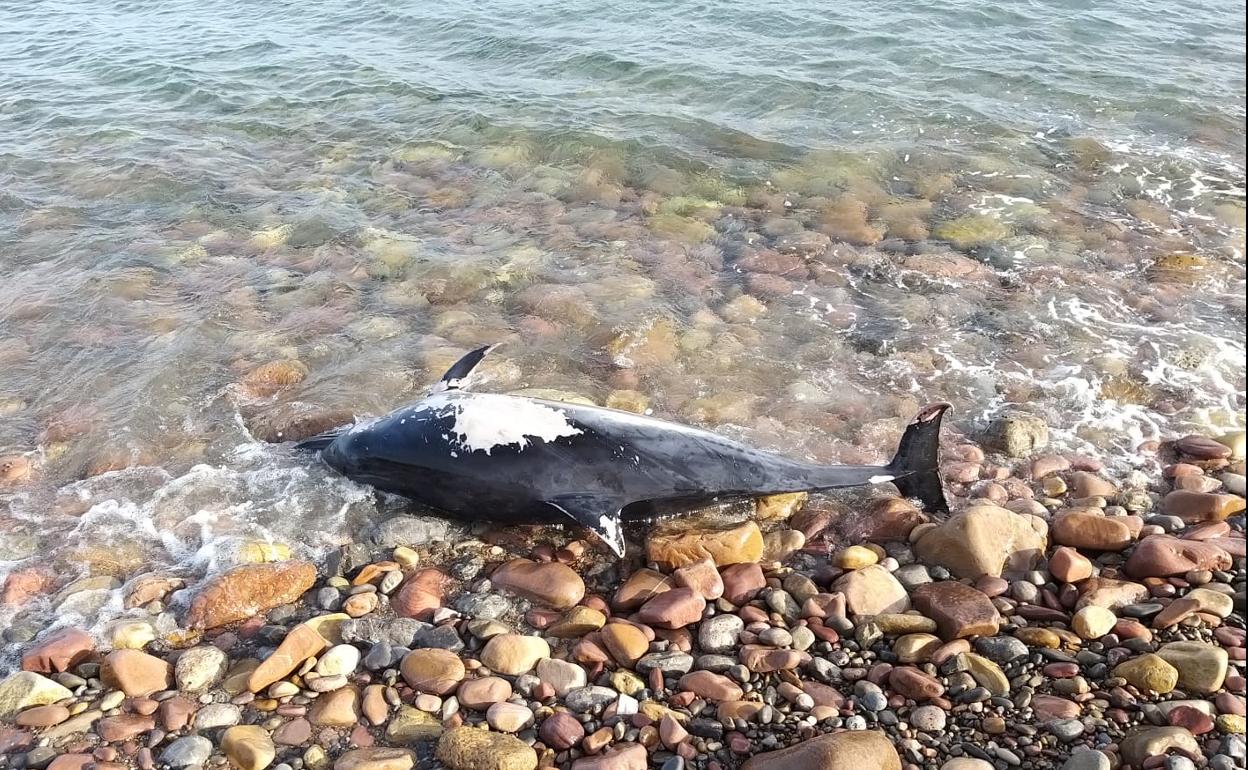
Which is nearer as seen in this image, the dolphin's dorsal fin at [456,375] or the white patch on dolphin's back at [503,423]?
the white patch on dolphin's back at [503,423]

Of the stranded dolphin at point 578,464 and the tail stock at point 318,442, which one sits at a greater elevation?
the stranded dolphin at point 578,464

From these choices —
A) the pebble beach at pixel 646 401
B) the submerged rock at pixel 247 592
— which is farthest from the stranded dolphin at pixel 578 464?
the submerged rock at pixel 247 592

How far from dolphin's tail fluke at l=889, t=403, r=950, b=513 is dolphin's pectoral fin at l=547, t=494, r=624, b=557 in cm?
212

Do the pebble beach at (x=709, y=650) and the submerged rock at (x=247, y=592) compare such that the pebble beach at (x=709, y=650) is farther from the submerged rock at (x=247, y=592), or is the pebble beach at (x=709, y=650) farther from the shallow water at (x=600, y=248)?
the shallow water at (x=600, y=248)

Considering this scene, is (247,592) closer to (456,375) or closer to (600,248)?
(456,375)

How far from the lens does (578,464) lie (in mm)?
5695

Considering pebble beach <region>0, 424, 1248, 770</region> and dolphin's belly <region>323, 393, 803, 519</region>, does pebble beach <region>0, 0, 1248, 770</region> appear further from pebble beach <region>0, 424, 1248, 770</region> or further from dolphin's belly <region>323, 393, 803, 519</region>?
dolphin's belly <region>323, 393, 803, 519</region>

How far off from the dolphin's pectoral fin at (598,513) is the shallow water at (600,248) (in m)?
1.73

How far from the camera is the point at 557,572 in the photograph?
545 cm

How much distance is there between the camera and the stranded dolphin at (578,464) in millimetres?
5668

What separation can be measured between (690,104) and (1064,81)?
7.39 meters

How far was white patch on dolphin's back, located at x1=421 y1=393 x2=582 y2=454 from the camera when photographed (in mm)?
5809

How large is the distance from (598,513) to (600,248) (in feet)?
17.9

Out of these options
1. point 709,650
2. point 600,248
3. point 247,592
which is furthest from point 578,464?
point 600,248
